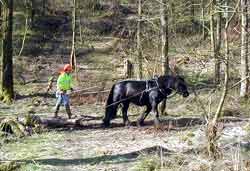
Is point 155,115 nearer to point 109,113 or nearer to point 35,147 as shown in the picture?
point 109,113

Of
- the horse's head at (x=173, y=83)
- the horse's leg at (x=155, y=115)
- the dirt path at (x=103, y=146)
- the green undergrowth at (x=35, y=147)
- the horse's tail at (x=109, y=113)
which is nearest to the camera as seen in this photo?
the dirt path at (x=103, y=146)

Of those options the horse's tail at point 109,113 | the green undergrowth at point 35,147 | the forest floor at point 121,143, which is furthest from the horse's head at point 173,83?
the green undergrowth at point 35,147

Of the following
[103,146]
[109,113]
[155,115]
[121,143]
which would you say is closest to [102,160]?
[103,146]

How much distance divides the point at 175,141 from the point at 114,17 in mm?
36093

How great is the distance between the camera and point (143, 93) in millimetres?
17422

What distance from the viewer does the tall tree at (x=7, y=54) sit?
2348 cm

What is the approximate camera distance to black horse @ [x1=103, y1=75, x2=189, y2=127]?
55.7 ft

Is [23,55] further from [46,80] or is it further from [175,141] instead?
[175,141]

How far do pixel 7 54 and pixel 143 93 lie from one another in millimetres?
8315

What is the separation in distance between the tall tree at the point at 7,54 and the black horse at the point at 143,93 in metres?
7.01

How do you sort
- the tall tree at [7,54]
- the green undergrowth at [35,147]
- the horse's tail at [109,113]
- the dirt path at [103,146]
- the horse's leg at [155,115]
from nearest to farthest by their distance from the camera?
1. the dirt path at [103,146]
2. the green undergrowth at [35,147]
3. the horse's leg at [155,115]
4. the horse's tail at [109,113]
5. the tall tree at [7,54]

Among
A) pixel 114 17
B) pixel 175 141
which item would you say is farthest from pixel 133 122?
pixel 114 17

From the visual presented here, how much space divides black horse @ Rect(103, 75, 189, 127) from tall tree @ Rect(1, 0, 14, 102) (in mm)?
7013

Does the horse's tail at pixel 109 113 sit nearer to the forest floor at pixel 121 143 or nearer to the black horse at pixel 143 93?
the black horse at pixel 143 93
